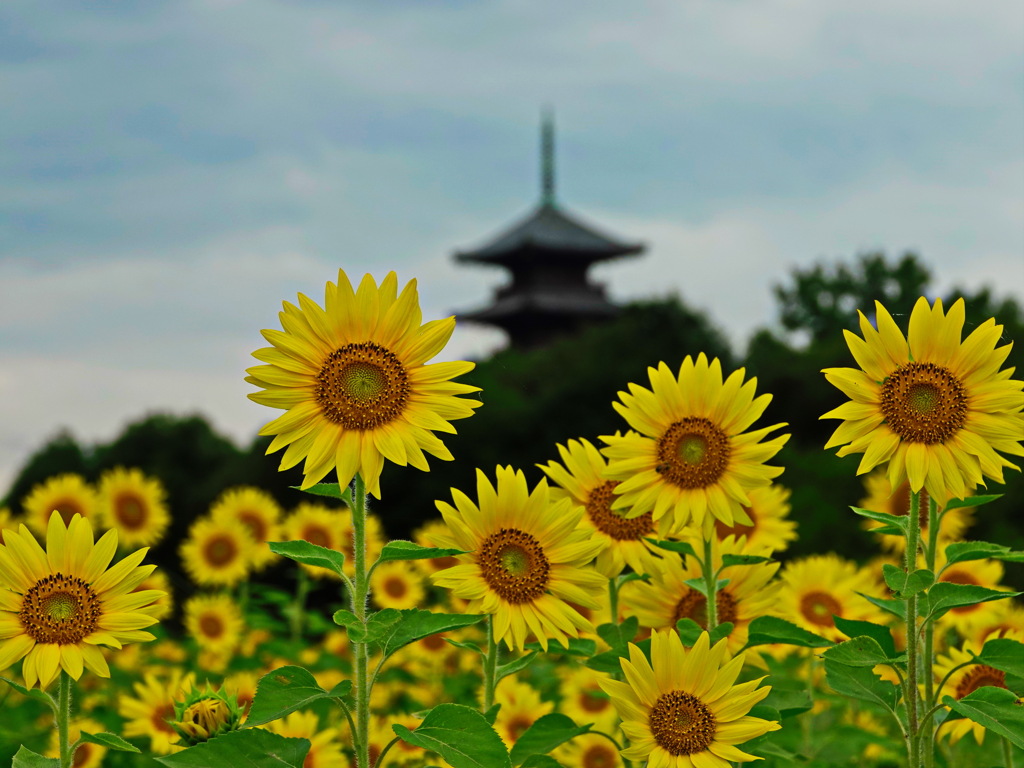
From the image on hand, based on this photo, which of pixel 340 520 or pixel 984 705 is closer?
pixel 984 705

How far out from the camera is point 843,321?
5450 cm

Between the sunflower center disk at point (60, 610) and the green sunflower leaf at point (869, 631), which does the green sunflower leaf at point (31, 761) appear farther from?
the green sunflower leaf at point (869, 631)

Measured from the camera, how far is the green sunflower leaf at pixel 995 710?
292cm

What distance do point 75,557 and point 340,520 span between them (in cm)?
412

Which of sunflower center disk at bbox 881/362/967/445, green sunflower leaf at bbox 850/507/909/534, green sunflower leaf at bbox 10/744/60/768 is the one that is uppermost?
sunflower center disk at bbox 881/362/967/445

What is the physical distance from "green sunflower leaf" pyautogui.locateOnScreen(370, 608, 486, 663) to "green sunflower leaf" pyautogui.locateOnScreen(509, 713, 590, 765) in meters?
0.55

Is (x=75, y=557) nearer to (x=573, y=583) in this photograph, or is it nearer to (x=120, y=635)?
(x=120, y=635)

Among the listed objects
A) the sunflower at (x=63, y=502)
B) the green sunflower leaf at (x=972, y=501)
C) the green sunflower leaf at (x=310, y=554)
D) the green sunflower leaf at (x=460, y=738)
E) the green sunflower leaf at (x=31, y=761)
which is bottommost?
the green sunflower leaf at (x=31, y=761)

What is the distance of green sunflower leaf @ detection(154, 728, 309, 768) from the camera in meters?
2.65

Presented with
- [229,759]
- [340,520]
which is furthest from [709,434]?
[340,520]

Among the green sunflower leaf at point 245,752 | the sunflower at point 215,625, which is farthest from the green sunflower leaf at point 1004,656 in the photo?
the sunflower at point 215,625

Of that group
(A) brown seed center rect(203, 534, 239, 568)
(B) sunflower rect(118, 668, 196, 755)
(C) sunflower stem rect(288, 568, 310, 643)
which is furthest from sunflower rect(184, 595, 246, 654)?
(B) sunflower rect(118, 668, 196, 755)

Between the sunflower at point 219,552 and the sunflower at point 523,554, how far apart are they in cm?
470

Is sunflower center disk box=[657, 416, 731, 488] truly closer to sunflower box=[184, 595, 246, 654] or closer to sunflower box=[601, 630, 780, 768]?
sunflower box=[601, 630, 780, 768]
